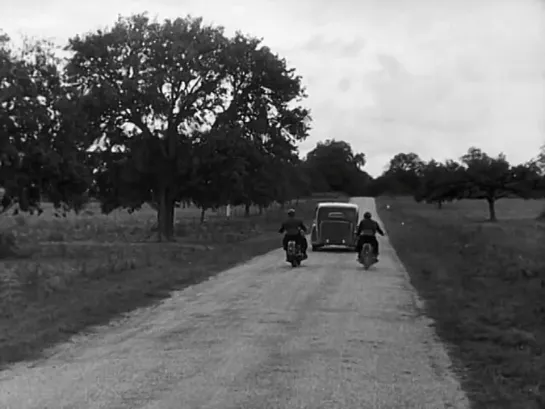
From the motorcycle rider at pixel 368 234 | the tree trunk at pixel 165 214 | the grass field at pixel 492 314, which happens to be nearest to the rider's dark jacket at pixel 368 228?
the motorcycle rider at pixel 368 234

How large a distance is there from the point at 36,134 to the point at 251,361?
26108 millimetres

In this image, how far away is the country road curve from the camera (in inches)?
333

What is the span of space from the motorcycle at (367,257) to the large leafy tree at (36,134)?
544 inches

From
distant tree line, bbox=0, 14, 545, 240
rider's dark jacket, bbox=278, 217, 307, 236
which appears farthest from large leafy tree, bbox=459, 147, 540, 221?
rider's dark jacket, bbox=278, 217, 307, 236

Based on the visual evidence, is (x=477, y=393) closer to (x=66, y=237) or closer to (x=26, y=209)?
(x=26, y=209)

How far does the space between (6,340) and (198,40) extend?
1303 inches

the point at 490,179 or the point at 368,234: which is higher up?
the point at 490,179

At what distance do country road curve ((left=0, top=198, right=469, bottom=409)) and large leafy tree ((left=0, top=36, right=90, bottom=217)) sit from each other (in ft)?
56.2

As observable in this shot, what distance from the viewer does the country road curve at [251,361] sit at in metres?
8.47

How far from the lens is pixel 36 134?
34.5 meters

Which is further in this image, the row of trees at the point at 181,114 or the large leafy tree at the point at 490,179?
the large leafy tree at the point at 490,179

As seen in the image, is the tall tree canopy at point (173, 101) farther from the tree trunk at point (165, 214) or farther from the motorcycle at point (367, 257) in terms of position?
the motorcycle at point (367, 257)

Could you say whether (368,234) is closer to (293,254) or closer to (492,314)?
(293,254)

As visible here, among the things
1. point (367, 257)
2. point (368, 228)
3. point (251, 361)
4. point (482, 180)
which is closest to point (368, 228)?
point (368, 228)
